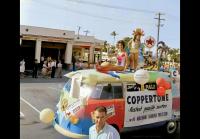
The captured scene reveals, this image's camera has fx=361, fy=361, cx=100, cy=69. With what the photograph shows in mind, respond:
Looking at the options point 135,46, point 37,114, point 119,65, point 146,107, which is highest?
point 135,46

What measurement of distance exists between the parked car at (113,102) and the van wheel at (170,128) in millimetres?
188

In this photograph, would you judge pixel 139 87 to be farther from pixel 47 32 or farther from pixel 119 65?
pixel 47 32

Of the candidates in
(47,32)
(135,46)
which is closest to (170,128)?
(135,46)

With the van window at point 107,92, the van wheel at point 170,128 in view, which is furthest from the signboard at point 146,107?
the van window at point 107,92

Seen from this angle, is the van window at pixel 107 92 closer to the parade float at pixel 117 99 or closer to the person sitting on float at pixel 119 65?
the parade float at pixel 117 99

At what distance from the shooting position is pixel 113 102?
22.4 feet

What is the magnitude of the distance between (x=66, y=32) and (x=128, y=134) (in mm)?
18690

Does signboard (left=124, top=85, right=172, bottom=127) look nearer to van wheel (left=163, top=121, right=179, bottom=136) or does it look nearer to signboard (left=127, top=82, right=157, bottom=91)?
signboard (left=127, top=82, right=157, bottom=91)

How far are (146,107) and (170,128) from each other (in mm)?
965

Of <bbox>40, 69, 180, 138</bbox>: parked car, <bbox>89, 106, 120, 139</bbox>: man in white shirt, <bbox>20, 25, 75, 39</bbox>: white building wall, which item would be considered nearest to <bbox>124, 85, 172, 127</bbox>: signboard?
<bbox>40, 69, 180, 138</bbox>: parked car

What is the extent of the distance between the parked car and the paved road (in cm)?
37

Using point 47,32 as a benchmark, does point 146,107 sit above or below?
below
